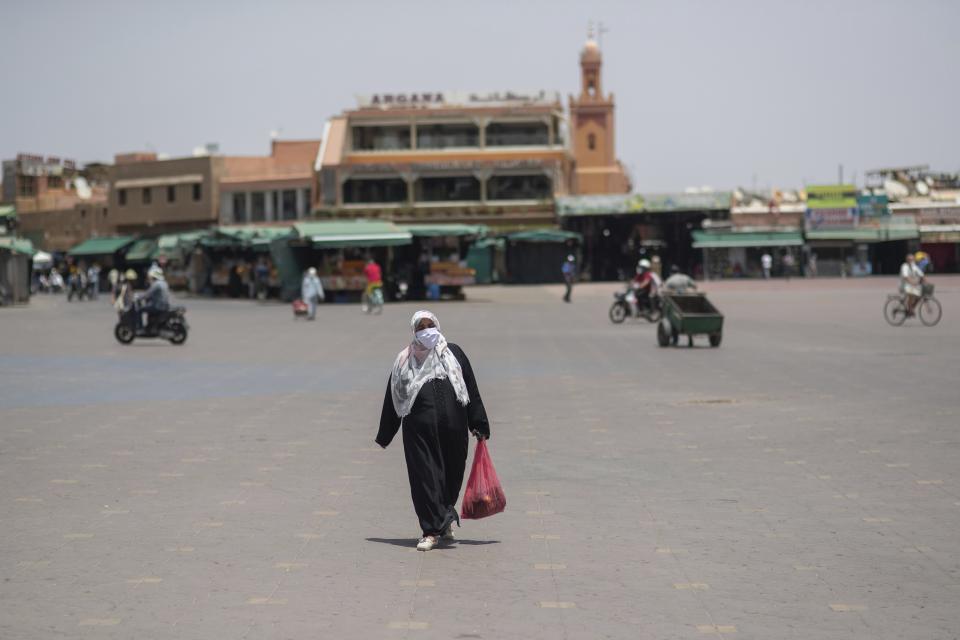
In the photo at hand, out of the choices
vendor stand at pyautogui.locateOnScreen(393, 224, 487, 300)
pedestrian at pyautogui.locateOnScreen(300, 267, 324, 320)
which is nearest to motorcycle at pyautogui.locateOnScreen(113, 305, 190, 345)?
pedestrian at pyautogui.locateOnScreen(300, 267, 324, 320)

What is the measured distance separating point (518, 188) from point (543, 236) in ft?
18.9

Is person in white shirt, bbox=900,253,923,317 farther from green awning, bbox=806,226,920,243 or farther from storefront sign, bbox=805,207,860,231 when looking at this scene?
storefront sign, bbox=805,207,860,231

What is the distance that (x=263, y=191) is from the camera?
78375 millimetres

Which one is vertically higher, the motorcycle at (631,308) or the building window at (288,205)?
the building window at (288,205)

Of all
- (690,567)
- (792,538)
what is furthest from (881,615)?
(792,538)

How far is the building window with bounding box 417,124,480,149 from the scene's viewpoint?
7694 centimetres

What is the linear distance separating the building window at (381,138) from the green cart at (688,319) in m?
53.6

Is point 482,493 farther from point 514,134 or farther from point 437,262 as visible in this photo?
point 514,134

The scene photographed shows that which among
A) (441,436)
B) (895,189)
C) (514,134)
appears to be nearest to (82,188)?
(514,134)

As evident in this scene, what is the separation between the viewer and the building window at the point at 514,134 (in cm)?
7656

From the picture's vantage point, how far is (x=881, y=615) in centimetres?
606

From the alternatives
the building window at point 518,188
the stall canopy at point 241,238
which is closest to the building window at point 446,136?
the building window at point 518,188

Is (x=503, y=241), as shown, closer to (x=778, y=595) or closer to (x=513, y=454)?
(x=513, y=454)

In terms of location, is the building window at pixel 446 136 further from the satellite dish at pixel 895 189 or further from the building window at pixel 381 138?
the satellite dish at pixel 895 189
